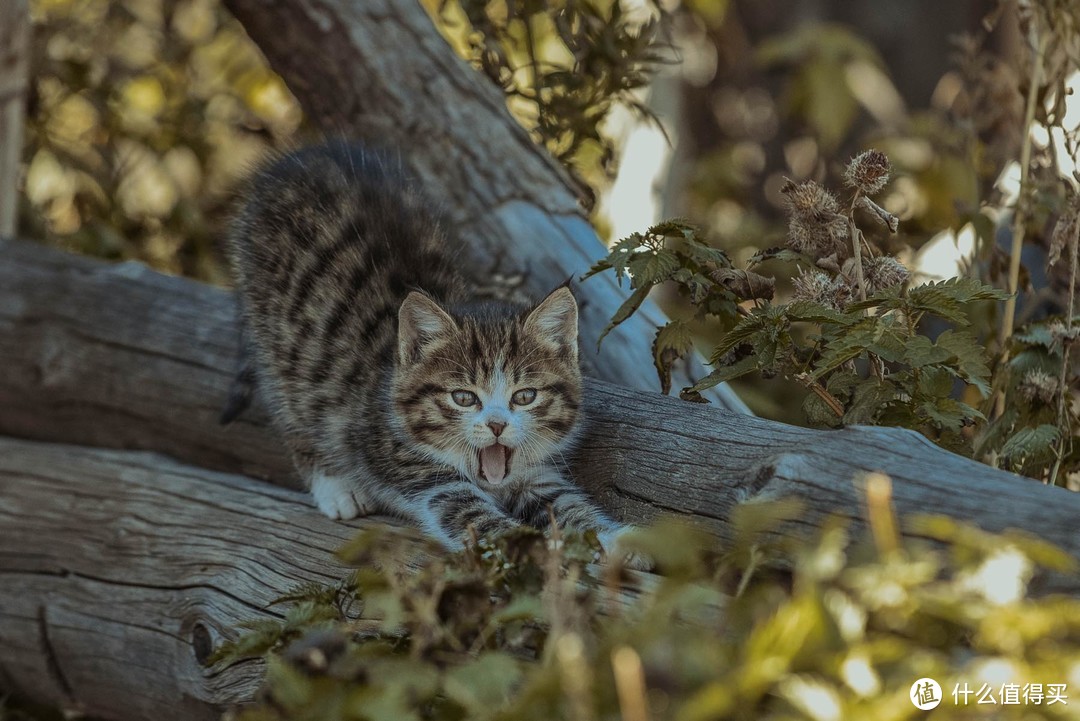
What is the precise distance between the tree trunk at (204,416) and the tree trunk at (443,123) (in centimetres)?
89

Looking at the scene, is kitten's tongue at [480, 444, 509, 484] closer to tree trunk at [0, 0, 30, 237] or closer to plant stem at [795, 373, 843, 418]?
plant stem at [795, 373, 843, 418]

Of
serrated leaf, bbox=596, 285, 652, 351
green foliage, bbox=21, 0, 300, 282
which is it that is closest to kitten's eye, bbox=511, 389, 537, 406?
serrated leaf, bbox=596, 285, 652, 351

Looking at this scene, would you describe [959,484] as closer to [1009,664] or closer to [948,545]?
[948,545]

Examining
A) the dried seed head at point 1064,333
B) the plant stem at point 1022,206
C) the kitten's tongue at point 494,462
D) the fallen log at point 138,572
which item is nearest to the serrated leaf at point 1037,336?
the dried seed head at point 1064,333

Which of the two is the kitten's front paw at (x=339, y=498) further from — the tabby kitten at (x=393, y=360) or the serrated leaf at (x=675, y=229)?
the serrated leaf at (x=675, y=229)

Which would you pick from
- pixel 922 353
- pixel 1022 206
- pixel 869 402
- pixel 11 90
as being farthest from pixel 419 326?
pixel 11 90

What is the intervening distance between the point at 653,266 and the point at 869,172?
1.78 feet

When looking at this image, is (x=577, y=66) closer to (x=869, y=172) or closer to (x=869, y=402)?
(x=869, y=172)

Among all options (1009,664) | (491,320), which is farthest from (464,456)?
(1009,664)

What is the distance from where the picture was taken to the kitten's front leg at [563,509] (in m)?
2.75

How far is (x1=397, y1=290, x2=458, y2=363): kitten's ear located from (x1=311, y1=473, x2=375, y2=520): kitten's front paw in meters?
0.42

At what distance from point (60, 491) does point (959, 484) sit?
284 cm

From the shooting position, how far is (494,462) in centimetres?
322

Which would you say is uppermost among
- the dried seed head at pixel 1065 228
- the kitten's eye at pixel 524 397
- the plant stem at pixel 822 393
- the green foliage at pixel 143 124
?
the green foliage at pixel 143 124
